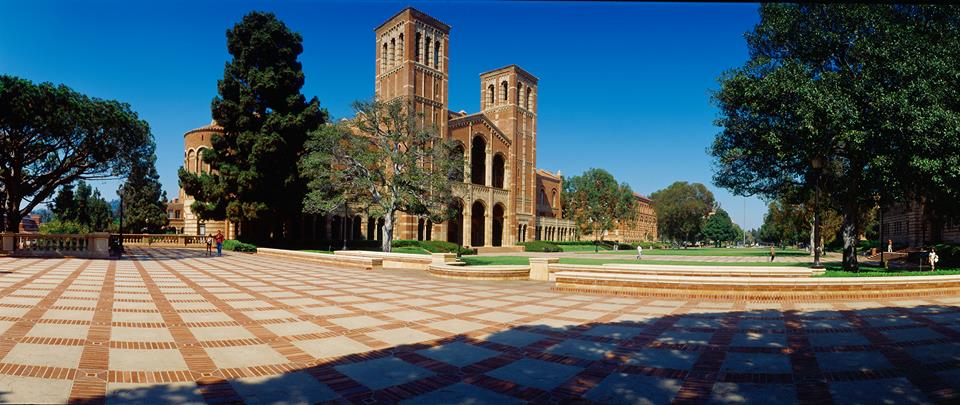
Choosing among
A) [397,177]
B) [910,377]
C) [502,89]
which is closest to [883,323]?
[910,377]

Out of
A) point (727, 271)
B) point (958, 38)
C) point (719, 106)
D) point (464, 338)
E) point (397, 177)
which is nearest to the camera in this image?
point (464, 338)

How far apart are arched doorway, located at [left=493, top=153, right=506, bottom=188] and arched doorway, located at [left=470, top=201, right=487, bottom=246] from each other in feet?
11.7

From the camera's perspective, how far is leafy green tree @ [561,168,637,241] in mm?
62719

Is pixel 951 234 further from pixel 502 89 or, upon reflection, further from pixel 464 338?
pixel 464 338

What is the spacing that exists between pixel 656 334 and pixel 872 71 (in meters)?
15.6

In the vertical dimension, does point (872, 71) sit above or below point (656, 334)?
above

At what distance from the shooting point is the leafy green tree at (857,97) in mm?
15961

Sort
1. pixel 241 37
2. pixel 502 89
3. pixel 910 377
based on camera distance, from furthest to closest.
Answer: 1. pixel 502 89
2. pixel 241 37
3. pixel 910 377

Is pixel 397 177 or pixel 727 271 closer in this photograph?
pixel 727 271

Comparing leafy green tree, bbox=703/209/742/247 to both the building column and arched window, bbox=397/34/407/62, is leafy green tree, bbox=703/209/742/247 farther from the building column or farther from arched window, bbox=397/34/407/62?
arched window, bbox=397/34/407/62

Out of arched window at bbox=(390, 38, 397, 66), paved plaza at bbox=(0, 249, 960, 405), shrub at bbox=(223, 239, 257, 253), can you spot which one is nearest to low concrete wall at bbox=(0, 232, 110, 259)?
shrub at bbox=(223, 239, 257, 253)

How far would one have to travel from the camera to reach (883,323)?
8172 millimetres

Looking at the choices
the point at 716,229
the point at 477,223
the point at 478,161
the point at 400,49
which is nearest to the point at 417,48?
the point at 400,49

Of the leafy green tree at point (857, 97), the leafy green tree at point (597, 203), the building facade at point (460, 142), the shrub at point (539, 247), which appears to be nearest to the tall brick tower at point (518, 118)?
the building facade at point (460, 142)
